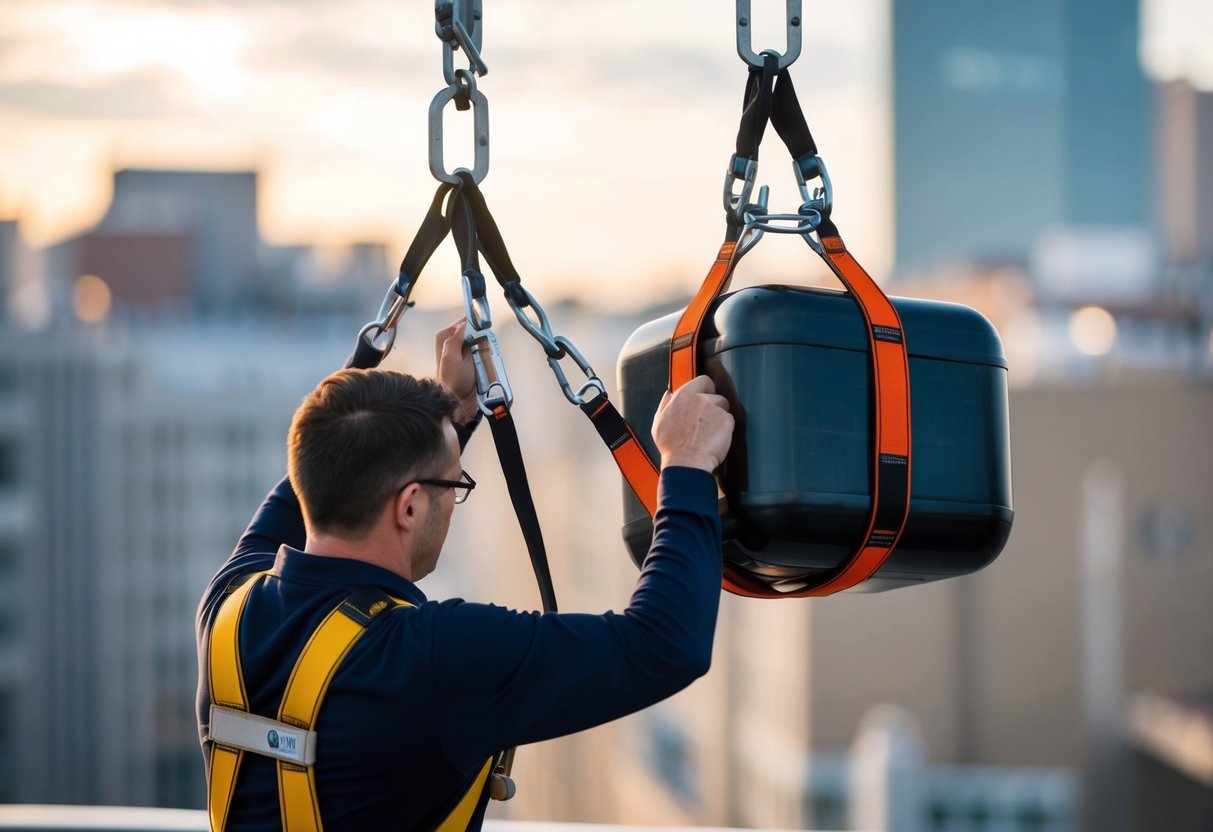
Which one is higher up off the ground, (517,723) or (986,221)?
(986,221)

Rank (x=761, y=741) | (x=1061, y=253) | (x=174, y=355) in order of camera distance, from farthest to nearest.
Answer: (x=174, y=355) < (x=1061, y=253) < (x=761, y=741)

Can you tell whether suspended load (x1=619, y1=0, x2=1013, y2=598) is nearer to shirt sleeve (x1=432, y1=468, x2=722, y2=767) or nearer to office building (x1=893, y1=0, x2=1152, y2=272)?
shirt sleeve (x1=432, y1=468, x2=722, y2=767)

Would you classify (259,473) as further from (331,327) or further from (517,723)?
(517,723)

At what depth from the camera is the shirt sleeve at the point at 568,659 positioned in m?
1.72

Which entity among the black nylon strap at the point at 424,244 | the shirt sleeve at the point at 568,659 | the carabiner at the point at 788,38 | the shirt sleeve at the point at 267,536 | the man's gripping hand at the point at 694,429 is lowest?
the shirt sleeve at the point at 568,659

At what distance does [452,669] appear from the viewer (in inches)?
68.4

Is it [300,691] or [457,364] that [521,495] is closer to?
[457,364]

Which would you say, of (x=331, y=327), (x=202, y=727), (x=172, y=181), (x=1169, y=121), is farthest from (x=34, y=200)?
(x=1169, y=121)

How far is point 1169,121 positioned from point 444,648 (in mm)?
142009

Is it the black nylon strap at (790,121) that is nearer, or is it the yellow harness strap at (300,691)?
the yellow harness strap at (300,691)

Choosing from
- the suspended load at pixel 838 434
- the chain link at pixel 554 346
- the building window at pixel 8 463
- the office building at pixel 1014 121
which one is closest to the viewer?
the suspended load at pixel 838 434

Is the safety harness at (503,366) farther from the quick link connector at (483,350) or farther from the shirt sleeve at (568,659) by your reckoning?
the shirt sleeve at (568,659)

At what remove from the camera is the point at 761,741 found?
32.6 metres

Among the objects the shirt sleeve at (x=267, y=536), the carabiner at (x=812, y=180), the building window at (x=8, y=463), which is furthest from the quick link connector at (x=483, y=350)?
the building window at (x=8, y=463)
